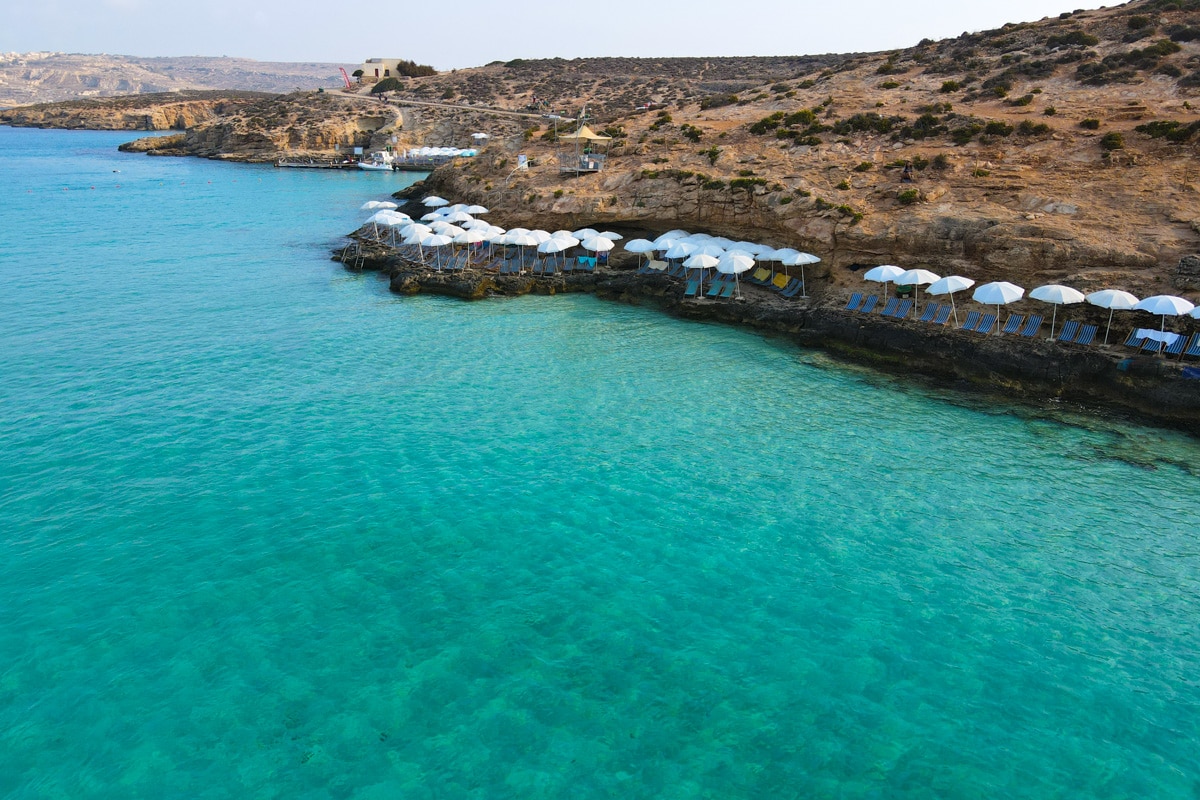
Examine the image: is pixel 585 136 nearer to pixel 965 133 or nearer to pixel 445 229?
pixel 445 229

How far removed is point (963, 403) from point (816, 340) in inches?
250

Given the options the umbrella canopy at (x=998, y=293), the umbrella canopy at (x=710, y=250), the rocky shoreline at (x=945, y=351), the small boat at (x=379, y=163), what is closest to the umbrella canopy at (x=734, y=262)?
the umbrella canopy at (x=710, y=250)

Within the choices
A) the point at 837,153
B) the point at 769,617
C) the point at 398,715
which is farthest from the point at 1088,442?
the point at 837,153

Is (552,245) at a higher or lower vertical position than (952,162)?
lower

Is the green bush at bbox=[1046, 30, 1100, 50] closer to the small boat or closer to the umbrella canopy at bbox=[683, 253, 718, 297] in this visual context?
the umbrella canopy at bbox=[683, 253, 718, 297]

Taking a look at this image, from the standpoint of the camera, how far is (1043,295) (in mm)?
22531

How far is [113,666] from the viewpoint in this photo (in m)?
11.6

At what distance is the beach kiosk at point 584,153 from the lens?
42281mm

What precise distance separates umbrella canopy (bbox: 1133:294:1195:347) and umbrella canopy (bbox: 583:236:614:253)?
69.8 ft

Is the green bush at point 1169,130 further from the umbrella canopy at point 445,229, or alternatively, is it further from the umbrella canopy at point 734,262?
the umbrella canopy at point 445,229

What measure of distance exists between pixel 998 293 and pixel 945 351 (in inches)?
95.9

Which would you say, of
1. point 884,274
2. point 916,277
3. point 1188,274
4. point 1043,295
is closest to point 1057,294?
point 1043,295

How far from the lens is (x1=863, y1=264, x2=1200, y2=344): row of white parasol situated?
20891mm

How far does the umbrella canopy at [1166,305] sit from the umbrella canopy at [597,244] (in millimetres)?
21283
